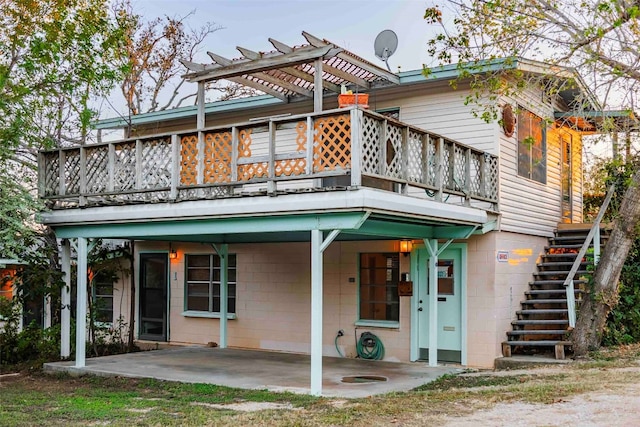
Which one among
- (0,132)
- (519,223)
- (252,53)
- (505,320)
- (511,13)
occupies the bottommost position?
(505,320)

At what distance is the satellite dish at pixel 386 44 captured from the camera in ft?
42.7

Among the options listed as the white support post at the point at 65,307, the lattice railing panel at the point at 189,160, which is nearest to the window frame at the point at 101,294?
the white support post at the point at 65,307

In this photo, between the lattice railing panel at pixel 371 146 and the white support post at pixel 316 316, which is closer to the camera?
the lattice railing panel at pixel 371 146

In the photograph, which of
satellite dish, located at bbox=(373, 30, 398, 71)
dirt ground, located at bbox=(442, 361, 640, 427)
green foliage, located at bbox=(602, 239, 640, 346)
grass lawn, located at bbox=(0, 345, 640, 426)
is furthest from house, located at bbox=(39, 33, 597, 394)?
dirt ground, located at bbox=(442, 361, 640, 427)

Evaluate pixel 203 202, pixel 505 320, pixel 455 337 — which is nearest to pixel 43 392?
pixel 203 202

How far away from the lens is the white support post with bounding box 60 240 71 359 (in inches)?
502

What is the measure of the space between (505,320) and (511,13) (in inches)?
204

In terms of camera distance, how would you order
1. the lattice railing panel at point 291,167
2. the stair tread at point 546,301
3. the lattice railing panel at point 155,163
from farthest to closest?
the stair tread at point 546,301
the lattice railing panel at point 155,163
the lattice railing panel at point 291,167

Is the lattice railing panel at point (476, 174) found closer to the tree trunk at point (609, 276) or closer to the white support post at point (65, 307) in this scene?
the tree trunk at point (609, 276)

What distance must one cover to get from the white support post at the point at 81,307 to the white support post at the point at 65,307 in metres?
0.65

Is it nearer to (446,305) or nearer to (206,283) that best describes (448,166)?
(446,305)

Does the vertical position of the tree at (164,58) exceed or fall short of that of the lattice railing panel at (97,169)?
it exceeds it

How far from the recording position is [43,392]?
33.6 feet

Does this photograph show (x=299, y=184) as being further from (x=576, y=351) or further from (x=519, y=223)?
(x=576, y=351)
